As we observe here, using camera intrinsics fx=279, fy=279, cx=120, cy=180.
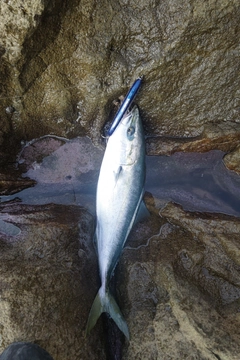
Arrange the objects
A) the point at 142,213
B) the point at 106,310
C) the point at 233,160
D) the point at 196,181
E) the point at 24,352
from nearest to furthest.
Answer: the point at 24,352 < the point at 106,310 < the point at 142,213 < the point at 233,160 < the point at 196,181

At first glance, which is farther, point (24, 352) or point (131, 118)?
point (131, 118)

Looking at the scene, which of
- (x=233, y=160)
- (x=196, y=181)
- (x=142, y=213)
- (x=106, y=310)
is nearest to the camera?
(x=106, y=310)

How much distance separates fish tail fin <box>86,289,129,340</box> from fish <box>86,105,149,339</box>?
184mm

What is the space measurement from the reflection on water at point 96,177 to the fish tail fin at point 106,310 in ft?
2.98

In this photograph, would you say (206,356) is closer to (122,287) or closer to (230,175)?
(122,287)

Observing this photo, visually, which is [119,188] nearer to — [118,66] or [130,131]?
[130,131]

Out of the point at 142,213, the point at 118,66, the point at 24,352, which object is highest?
the point at 118,66

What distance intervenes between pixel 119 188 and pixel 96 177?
0.58 metres

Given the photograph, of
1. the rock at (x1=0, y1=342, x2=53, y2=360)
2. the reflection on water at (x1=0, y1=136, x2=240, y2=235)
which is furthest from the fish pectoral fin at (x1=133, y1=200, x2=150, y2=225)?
the rock at (x1=0, y1=342, x2=53, y2=360)

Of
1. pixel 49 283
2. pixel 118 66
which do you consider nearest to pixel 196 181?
pixel 118 66

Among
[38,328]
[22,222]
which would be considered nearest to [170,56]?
[22,222]

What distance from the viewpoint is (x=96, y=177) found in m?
3.17

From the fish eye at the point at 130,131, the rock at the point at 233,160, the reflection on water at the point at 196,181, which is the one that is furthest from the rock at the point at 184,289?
the fish eye at the point at 130,131

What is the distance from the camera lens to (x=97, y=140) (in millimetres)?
3049
